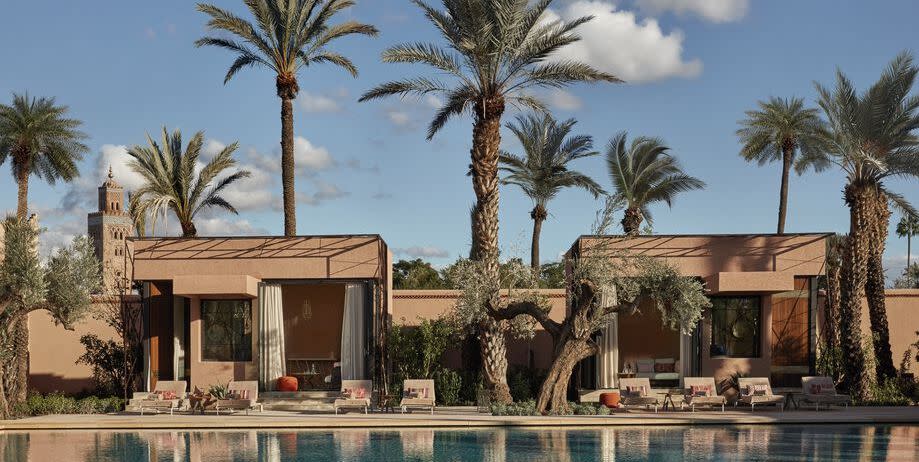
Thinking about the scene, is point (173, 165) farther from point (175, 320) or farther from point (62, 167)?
point (175, 320)

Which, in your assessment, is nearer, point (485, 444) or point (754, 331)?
point (485, 444)

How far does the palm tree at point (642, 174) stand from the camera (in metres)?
32.4

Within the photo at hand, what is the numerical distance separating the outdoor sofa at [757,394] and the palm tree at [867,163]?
8.99ft

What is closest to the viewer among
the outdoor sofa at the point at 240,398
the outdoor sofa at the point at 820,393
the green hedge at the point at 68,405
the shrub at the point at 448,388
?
the outdoor sofa at the point at 240,398

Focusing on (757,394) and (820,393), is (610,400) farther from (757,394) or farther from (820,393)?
(820,393)

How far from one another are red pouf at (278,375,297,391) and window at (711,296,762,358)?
31.9 feet

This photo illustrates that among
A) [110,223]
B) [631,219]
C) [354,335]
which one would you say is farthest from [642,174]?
[110,223]

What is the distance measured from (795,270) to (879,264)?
94.4 inches

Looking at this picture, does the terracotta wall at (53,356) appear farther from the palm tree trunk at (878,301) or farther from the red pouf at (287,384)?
the palm tree trunk at (878,301)

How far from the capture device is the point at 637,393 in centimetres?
2091

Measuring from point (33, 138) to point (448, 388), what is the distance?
12777mm

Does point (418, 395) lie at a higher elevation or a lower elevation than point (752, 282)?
lower

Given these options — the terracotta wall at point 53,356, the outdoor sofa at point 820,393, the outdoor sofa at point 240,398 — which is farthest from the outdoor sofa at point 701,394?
the terracotta wall at point 53,356

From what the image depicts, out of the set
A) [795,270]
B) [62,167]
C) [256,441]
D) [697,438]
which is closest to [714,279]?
[795,270]
